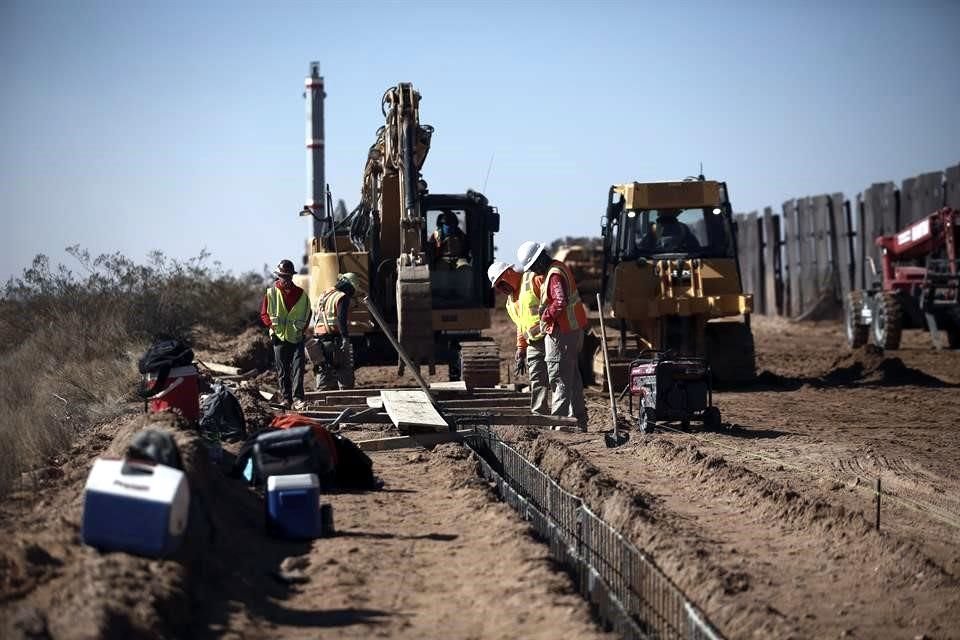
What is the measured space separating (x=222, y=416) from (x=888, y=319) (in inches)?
611

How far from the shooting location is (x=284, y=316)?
1653 centimetres

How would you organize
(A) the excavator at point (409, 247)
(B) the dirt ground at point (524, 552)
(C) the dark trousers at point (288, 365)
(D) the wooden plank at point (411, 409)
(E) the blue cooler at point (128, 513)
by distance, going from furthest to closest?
(A) the excavator at point (409, 247) < (C) the dark trousers at point (288, 365) < (D) the wooden plank at point (411, 409) < (E) the blue cooler at point (128, 513) < (B) the dirt ground at point (524, 552)

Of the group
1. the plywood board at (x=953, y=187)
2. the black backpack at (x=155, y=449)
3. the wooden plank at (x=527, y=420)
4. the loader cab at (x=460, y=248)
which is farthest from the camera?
the plywood board at (x=953, y=187)

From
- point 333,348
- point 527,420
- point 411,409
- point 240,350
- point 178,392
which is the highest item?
point 240,350

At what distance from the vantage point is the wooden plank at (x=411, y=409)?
13156 millimetres

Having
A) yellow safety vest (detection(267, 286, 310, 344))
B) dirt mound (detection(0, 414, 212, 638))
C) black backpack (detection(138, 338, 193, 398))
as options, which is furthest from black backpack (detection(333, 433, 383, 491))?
yellow safety vest (detection(267, 286, 310, 344))

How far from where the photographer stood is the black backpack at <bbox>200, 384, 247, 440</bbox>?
12859mm

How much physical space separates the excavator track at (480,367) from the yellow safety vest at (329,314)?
1.74 m

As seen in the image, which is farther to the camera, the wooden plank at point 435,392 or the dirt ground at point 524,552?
the wooden plank at point 435,392

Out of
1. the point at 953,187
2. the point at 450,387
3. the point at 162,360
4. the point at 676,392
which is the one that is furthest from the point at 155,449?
the point at 953,187

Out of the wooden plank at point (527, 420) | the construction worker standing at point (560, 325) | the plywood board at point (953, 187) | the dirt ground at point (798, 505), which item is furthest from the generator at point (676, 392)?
the plywood board at point (953, 187)

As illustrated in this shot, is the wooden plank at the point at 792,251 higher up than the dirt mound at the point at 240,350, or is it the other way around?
the wooden plank at the point at 792,251

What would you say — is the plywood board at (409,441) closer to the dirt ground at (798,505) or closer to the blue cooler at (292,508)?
the dirt ground at (798,505)

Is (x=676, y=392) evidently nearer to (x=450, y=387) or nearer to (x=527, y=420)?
(x=527, y=420)
